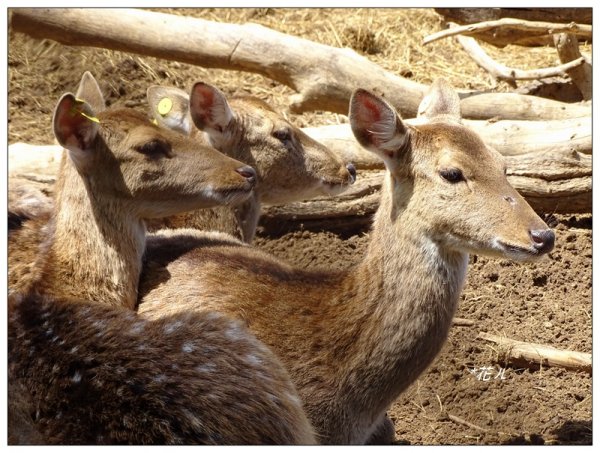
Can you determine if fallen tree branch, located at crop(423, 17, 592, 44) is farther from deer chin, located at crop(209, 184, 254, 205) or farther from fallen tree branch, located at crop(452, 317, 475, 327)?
deer chin, located at crop(209, 184, 254, 205)

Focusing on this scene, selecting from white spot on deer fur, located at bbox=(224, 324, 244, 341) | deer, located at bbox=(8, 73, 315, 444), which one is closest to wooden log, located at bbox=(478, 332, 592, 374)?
deer, located at bbox=(8, 73, 315, 444)

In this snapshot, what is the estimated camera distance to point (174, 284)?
5.88 m

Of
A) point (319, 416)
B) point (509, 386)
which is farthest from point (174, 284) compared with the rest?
point (509, 386)

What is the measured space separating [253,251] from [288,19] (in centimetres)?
676

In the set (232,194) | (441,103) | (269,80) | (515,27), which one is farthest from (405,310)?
(269,80)

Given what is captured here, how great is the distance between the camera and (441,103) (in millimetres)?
6418

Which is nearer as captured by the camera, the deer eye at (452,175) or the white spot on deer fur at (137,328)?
the white spot on deer fur at (137,328)

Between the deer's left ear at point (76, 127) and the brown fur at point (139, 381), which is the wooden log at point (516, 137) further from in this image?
the brown fur at point (139, 381)

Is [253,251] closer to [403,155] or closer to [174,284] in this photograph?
[174,284]

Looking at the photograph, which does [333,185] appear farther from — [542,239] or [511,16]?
[511,16]

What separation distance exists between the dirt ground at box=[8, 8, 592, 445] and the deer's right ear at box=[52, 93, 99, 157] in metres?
2.66

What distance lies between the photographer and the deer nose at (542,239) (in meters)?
5.37

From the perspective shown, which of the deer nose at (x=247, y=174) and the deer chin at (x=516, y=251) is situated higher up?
the deer nose at (x=247, y=174)

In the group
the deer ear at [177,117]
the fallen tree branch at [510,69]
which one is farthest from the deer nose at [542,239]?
the fallen tree branch at [510,69]
